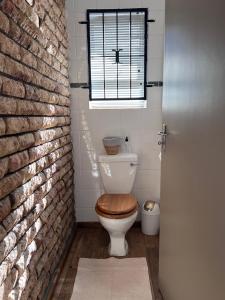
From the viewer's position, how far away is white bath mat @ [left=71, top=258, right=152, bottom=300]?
62.2 inches

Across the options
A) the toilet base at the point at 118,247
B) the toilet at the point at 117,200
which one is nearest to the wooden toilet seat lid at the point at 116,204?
the toilet at the point at 117,200

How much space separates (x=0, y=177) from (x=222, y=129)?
32.3 inches

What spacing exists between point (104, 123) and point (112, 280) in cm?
136

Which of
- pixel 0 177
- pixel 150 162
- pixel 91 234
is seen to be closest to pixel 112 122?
pixel 150 162

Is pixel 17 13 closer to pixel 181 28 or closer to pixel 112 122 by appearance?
pixel 181 28

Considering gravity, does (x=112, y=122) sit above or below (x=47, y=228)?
above

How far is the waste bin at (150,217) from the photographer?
7.57 feet

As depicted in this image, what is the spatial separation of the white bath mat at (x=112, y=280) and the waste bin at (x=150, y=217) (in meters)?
0.42

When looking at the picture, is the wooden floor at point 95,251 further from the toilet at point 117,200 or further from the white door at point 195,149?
the white door at point 195,149

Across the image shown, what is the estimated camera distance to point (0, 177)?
0.95 metres

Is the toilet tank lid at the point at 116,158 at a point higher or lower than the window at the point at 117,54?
lower

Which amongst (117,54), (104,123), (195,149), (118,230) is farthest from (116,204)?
(117,54)

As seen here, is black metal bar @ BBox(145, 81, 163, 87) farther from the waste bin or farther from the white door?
the waste bin

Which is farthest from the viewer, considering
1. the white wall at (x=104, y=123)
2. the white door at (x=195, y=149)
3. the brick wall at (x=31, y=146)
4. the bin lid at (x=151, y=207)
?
the bin lid at (x=151, y=207)
